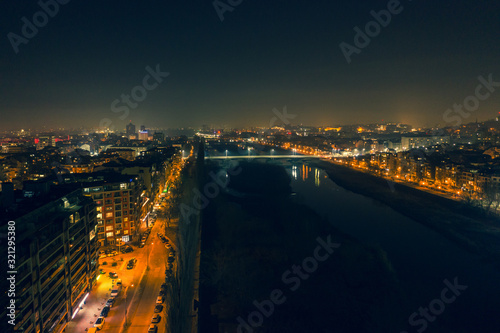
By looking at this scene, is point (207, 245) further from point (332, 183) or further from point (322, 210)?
point (332, 183)

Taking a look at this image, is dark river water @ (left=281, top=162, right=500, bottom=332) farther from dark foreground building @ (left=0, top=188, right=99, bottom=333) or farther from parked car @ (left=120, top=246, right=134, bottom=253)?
parked car @ (left=120, top=246, right=134, bottom=253)

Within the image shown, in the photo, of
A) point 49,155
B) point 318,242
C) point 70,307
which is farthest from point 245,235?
point 49,155

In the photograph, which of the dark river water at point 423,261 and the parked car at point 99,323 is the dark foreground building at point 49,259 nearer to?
the parked car at point 99,323

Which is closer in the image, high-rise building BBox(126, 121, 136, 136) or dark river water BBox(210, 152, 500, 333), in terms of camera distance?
dark river water BBox(210, 152, 500, 333)

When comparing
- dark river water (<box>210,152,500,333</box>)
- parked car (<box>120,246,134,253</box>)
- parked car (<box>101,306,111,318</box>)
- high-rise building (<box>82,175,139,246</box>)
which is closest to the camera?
parked car (<box>101,306,111,318</box>)

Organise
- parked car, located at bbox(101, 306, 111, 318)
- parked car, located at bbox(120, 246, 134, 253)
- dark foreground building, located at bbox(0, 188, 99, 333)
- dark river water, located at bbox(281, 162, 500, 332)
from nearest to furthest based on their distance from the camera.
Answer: dark foreground building, located at bbox(0, 188, 99, 333)
parked car, located at bbox(101, 306, 111, 318)
dark river water, located at bbox(281, 162, 500, 332)
parked car, located at bbox(120, 246, 134, 253)

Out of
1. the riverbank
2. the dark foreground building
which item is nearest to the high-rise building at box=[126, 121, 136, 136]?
the riverbank
